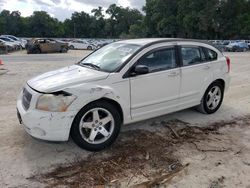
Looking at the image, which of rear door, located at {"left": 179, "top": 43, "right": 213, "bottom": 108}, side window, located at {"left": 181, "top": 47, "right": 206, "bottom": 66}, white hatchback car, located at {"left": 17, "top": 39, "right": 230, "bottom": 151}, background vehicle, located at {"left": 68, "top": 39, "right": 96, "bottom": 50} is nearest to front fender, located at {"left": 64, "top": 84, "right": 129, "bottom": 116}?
white hatchback car, located at {"left": 17, "top": 39, "right": 230, "bottom": 151}

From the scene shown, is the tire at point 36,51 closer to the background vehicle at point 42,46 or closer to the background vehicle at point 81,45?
the background vehicle at point 42,46

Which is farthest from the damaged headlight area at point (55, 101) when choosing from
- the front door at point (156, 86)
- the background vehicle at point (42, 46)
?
the background vehicle at point (42, 46)

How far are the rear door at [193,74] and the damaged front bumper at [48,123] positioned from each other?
2.37 metres

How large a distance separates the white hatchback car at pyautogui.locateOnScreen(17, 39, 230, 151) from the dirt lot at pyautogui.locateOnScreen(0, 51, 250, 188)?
324 millimetres

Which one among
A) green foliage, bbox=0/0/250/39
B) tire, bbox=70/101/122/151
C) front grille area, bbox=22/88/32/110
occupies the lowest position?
tire, bbox=70/101/122/151

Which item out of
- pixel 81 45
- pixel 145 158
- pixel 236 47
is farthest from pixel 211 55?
pixel 81 45

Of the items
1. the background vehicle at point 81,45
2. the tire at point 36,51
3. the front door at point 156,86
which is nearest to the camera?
the front door at point 156,86

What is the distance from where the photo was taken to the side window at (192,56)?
5.63 meters

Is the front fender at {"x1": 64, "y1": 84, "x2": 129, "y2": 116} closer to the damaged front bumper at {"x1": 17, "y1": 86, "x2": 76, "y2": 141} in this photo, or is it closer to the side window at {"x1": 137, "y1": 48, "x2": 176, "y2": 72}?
the damaged front bumper at {"x1": 17, "y1": 86, "x2": 76, "y2": 141}

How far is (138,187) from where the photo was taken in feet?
11.4

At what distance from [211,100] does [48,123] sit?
366cm

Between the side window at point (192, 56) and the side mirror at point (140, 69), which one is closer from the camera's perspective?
the side mirror at point (140, 69)

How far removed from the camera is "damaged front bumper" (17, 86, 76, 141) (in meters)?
4.07

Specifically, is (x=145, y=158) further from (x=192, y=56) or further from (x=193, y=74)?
(x=192, y=56)
